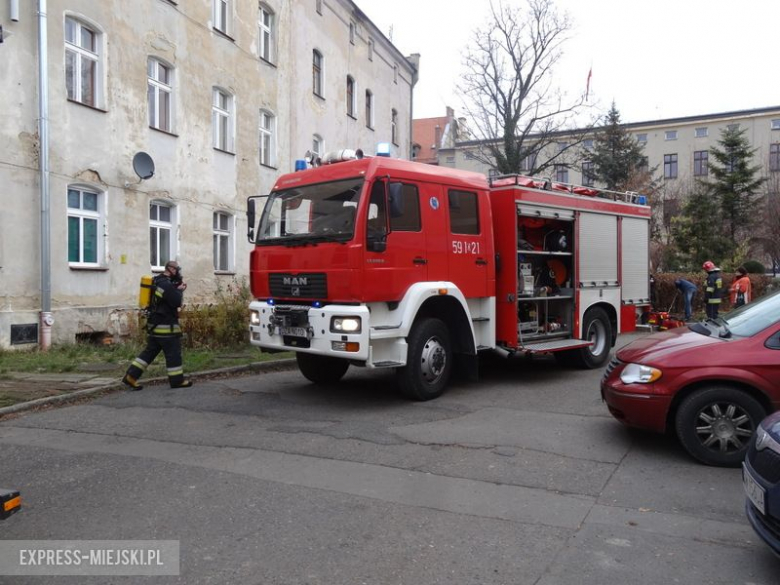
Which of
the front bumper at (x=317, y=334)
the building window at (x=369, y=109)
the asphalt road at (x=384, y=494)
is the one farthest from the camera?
the building window at (x=369, y=109)

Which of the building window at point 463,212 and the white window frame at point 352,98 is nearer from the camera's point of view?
the building window at point 463,212

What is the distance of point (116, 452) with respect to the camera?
570 centimetres

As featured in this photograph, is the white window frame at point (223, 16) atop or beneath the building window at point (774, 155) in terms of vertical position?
beneath

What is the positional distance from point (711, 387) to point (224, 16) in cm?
1639

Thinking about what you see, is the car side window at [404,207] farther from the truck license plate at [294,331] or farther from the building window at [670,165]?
the building window at [670,165]

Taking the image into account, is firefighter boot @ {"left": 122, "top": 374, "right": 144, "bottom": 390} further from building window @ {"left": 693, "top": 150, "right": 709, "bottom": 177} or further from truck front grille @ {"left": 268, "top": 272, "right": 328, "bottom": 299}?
building window @ {"left": 693, "top": 150, "right": 709, "bottom": 177}

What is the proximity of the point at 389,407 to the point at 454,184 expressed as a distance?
117 inches

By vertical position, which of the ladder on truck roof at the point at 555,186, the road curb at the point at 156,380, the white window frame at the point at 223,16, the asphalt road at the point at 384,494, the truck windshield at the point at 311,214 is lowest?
the asphalt road at the point at 384,494

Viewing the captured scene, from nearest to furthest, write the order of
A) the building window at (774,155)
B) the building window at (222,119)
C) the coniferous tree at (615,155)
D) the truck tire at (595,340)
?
the truck tire at (595,340)
the building window at (222,119)
the coniferous tree at (615,155)
the building window at (774,155)

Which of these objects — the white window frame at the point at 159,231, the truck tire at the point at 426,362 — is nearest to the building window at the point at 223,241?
the white window frame at the point at 159,231

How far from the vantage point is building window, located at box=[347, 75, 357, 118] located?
24.9 metres

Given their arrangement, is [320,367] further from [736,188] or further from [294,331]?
[736,188]

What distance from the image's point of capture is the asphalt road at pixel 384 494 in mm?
3500

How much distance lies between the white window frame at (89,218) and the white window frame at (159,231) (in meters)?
1.37
